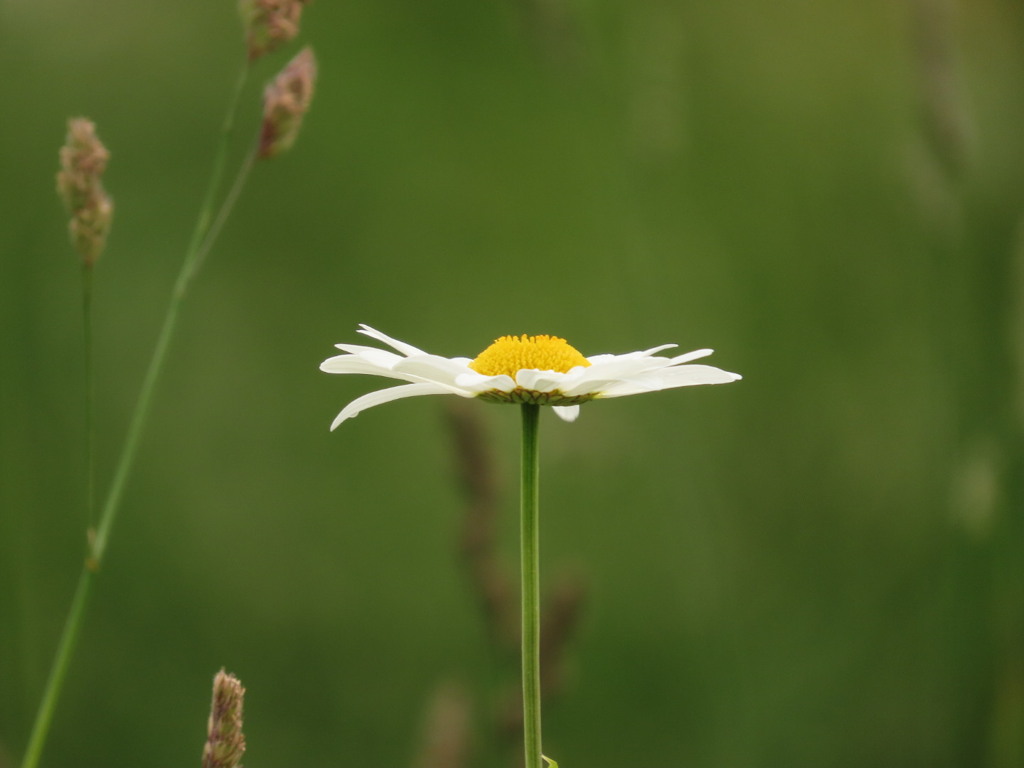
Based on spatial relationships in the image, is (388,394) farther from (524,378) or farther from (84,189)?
(84,189)

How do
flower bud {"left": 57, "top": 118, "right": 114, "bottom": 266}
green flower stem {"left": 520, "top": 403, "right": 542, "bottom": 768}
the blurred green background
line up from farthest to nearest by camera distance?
the blurred green background, flower bud {"left": 57, "top": 118, "right": 114, "bottom": 266}, green flower stem {"left": 520, "top": 403, "right": 542, "bottom": 768}

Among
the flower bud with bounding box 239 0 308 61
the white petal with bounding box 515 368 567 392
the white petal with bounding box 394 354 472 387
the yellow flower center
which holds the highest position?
the flower bud with bounding box 239 0 308 61

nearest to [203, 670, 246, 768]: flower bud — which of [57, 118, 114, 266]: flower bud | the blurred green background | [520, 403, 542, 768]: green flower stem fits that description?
[520, 403, 542, 768]: green flower stem

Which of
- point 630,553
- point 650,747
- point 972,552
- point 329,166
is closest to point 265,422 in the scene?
point 329,166

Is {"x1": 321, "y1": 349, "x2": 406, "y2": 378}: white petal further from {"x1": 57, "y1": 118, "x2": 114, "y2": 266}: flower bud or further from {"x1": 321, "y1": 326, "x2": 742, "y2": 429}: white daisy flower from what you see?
{"x1": 57, "y1": 118, "x2": 114, "y2": 266}: flower bud

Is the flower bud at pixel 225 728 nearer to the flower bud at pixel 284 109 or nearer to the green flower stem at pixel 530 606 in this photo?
the green flower stem at pixel 530 606

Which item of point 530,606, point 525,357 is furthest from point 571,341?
point 530,606
